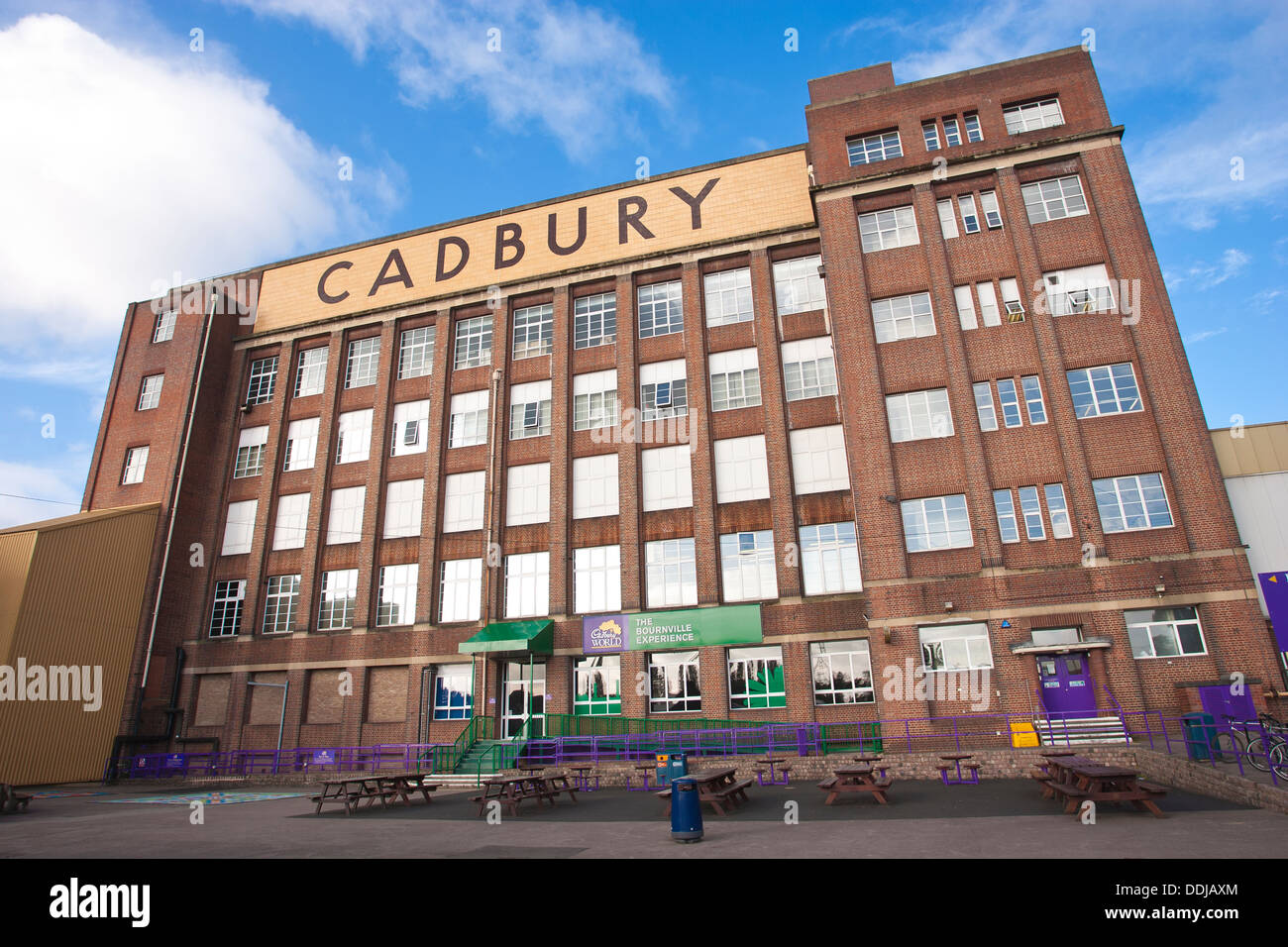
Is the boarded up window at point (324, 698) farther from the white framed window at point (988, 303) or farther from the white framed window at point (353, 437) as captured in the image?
the white framed window at point (988, 303)

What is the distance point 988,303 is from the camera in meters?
24.3

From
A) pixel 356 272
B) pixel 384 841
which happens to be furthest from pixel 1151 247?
pixel 356 272

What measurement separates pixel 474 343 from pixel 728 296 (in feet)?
38.8

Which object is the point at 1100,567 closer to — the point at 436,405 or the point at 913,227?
the point at 913,227

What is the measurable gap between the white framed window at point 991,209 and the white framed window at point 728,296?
8.87 m

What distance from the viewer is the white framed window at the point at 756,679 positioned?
959 inches

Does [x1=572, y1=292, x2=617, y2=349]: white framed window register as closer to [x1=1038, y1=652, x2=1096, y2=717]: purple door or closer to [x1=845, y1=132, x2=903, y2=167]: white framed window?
[x1=845, y1=132, x2=903, y2=167]: white framed window

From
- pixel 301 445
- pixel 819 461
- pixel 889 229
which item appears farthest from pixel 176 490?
pixel 889 229

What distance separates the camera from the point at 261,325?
36.1m

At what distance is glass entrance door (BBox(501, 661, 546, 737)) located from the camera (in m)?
26.5

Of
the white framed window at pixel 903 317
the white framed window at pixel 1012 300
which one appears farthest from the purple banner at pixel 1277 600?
the white framed window at pixel 903 317

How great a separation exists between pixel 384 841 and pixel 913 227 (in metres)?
25.0

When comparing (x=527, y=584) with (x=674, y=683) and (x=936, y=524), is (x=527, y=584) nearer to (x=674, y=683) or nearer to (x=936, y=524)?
(x=674, y=683)
